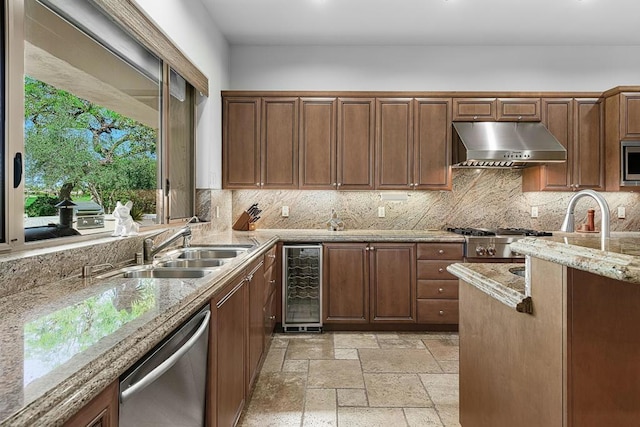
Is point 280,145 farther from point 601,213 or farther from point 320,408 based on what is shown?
point 601,213

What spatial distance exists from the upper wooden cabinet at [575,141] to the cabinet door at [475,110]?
1.75 ft

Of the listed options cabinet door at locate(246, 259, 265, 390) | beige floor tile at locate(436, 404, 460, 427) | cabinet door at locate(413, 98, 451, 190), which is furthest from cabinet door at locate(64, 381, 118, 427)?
cabinet door at locate(413, 98, 451, 190)

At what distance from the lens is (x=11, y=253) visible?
5.03ft

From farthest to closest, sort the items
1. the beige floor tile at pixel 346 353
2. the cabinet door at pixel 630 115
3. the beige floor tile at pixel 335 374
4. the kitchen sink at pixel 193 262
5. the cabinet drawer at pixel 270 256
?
1. the cabinet door at pixel 630 115
2. the beige floor tile at pixel 346 353
3. the cabinet drawer at pixel 270 256
4. the beige floor tile at pixel 335 374
5. the kitchen sink at pixel 193 262

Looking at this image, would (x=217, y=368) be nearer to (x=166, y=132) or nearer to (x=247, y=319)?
(x=247, y=319)

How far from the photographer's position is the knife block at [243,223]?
4.26 metres

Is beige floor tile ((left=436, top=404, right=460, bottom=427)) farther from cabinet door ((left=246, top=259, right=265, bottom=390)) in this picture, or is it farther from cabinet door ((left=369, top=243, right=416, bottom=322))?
Answer: cabinet door ((left=369, top=243, right=416, bottom=322))

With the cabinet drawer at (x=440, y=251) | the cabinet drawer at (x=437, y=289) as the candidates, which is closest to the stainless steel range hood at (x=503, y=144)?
the cabinet drawer at (x=440, y=251)

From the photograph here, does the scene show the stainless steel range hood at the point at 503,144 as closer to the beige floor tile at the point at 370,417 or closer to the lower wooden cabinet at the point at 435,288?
the lower wooden cabinet at the point at 435,288

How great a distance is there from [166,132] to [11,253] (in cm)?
170

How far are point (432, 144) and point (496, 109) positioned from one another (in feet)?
2.46

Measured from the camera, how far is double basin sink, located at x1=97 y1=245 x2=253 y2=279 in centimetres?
198

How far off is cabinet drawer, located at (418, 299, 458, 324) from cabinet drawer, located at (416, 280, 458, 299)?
49mm

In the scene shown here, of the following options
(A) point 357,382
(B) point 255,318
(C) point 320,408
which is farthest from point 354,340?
(B) point 255,318
